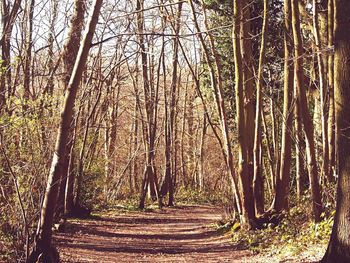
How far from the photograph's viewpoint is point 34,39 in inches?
614

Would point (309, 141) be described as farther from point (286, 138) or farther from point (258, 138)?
point (258, 138)

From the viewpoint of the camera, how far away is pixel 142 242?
12.3 meters

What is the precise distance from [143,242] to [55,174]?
6.03 meters

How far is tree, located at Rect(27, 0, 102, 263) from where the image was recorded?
22.0 ft

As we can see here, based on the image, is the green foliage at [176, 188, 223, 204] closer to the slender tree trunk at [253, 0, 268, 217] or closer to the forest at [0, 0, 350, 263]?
the forest at [0, 0, 350, 263]

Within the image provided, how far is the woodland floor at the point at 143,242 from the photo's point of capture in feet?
31.9

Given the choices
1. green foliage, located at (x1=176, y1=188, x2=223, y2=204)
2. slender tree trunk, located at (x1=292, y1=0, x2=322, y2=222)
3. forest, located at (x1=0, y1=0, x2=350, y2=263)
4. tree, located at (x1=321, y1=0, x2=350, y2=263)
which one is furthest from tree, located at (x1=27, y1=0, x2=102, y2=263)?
green foliage, located at (x1=176, y1=188, x2=223, y2=204)

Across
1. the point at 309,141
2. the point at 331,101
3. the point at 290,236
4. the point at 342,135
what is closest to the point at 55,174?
the point at 342,135

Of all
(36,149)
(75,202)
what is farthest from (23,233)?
(75,202)

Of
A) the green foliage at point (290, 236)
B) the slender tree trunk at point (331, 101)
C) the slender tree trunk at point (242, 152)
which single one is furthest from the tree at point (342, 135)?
the slender tree trunk at point (242, 152)

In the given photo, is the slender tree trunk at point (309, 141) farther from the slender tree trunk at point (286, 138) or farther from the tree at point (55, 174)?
the tree at point (55, 174)

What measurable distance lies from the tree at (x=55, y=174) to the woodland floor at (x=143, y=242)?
1904mm

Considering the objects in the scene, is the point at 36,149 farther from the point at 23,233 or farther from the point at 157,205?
the point at 157,205

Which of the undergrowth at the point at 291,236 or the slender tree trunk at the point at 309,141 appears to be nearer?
the undergrowth at the point at 291,236
